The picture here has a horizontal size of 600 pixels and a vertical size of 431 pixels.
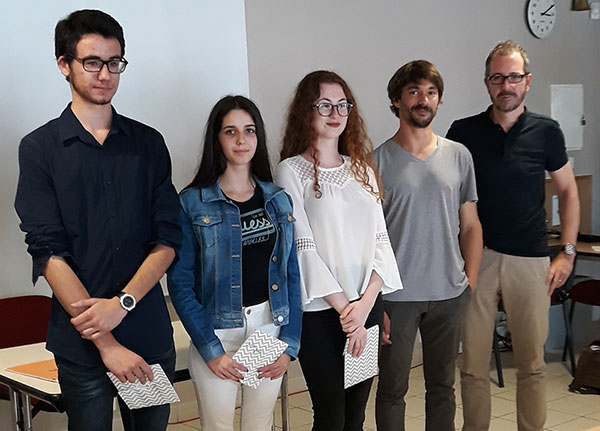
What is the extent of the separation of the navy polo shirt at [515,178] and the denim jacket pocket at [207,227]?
132 centimetres

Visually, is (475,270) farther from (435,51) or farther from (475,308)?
(435,51)

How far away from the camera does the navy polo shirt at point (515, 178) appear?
333cm

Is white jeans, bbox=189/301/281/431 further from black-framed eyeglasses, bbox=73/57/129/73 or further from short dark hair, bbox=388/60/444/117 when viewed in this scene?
short dark hair, bbox=388/60/444/117

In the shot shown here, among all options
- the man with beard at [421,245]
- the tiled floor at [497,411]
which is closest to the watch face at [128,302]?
the man with beard at [421,245]

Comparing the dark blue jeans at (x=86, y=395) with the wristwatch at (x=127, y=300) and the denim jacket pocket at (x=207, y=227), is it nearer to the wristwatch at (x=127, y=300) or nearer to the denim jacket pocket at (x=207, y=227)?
the wristwatch at (x=127, y=300)

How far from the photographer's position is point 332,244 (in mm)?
2686

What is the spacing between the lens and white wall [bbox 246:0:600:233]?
457 cm

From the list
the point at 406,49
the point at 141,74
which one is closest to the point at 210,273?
the point at 141,74

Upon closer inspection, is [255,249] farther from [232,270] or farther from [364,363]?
[364,363]

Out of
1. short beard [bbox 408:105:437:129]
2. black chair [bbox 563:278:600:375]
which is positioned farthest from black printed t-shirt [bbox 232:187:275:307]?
black chair [bbox 563:278:600:375]

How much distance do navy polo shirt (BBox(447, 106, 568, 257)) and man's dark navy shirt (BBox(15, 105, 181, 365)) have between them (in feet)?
4.98

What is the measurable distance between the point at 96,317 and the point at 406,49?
11.4 feet

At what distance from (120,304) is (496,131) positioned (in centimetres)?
183

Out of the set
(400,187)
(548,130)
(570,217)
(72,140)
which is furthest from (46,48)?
(570,217)
